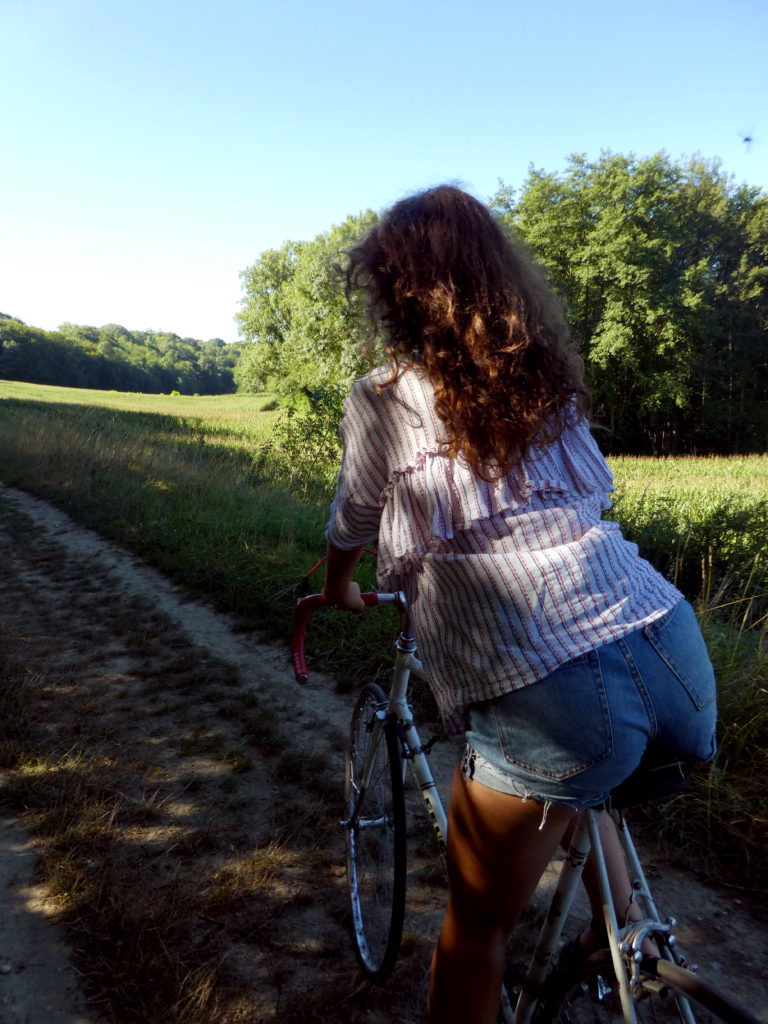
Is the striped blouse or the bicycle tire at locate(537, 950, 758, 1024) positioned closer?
the bicycle tire at locate(537, 950, 758, 1024)

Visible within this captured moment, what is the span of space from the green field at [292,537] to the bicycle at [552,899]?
146 cm

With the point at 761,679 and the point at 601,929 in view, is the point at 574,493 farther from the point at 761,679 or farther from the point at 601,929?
the point at 761,679

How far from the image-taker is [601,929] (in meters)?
1.32

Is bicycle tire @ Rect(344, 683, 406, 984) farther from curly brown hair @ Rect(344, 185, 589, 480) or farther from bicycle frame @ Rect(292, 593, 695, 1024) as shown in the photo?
curly brown hair @ Rect(344, 185, 589, 480)

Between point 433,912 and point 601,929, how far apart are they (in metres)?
1.38

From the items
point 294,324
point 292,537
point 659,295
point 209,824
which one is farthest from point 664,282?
point 209,824

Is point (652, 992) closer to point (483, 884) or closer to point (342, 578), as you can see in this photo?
point (483, 884)

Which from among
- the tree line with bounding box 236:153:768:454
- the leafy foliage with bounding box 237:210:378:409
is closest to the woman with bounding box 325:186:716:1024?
the leafy foliage with bounding box 237:210:378:409

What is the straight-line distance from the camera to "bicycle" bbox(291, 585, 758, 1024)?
1130 millimetres

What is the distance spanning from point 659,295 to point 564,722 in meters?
32.6

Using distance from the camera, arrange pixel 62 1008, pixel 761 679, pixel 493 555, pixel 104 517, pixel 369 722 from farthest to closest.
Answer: pixel 104 517, pixel 761 679, pixel 369 722, pixel 62 1008, pixel 493 555

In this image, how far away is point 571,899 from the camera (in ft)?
4.17

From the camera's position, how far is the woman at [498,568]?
1.09 metres

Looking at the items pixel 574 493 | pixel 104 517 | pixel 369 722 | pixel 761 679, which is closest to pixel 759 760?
pixel 761 679
